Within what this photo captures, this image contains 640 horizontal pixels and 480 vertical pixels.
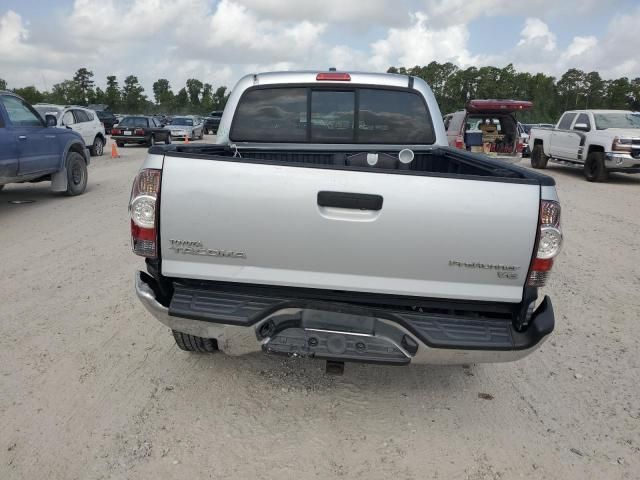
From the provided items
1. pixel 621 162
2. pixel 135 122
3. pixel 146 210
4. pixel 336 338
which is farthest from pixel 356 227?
pixel 135 122

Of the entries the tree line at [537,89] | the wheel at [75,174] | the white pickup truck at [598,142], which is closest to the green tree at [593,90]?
the tree line at [537,89]

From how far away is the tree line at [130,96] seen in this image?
7912 centimetres

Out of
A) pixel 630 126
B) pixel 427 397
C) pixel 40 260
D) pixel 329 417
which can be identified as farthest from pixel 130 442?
pixel 630 126

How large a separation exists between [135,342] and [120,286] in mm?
1242

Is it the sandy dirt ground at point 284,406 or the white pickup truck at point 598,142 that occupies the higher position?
the white pickup truck at point 598,142

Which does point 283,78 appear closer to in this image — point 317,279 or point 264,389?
point 317,279

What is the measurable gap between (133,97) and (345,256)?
9000cm

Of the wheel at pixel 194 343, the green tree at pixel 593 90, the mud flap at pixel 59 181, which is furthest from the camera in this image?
the green tree at pixel 593 90

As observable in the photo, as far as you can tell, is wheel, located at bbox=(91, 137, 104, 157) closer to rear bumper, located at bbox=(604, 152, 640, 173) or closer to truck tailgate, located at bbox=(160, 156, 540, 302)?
rear bumper, located at bbox=(604, 152, 640, 173)

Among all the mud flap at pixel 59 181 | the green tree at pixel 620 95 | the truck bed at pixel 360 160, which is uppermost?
the green tree at pixel 620 95

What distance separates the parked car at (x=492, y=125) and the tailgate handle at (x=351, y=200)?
34.4 feet

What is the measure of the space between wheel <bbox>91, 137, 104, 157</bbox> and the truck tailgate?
1716 cm

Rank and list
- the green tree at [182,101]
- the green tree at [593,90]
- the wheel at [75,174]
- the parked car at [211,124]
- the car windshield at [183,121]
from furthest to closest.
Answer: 1. the green tree at [182,101]
2. the green tree at [593,90]
3. the parked car at [211,124]
4. the car windshield at [183,121]
5. the wheel at [75,174]

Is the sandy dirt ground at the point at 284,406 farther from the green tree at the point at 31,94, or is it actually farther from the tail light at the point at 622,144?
the green tree at the point at 31,94
